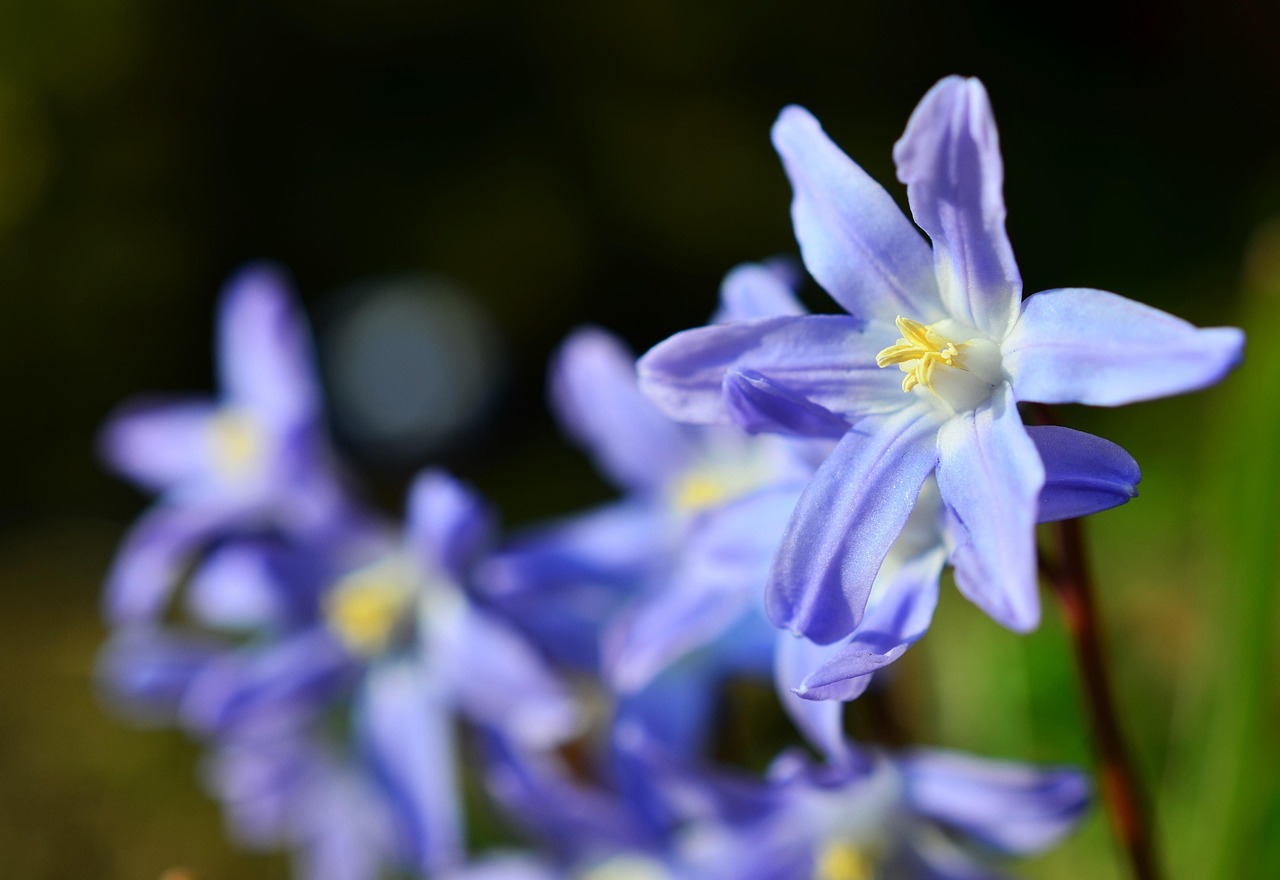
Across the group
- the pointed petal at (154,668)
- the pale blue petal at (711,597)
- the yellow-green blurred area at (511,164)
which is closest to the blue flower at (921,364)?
the pale blue petal at (711,597)

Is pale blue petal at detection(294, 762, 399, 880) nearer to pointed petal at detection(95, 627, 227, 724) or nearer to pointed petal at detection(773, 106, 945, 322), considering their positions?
pointed petal at detection(95, 627, 227, 724)

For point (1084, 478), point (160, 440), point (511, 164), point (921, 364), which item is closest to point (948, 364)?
point (921, 364)

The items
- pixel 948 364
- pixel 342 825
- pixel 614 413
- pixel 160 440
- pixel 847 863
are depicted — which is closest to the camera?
pixel 948 364

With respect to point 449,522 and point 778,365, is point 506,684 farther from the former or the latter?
point 778,365

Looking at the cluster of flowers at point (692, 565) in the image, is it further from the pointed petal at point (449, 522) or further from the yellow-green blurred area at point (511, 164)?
the yellow-green blurred area at point (511, 164)

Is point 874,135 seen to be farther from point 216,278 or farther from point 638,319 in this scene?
point 216,278
